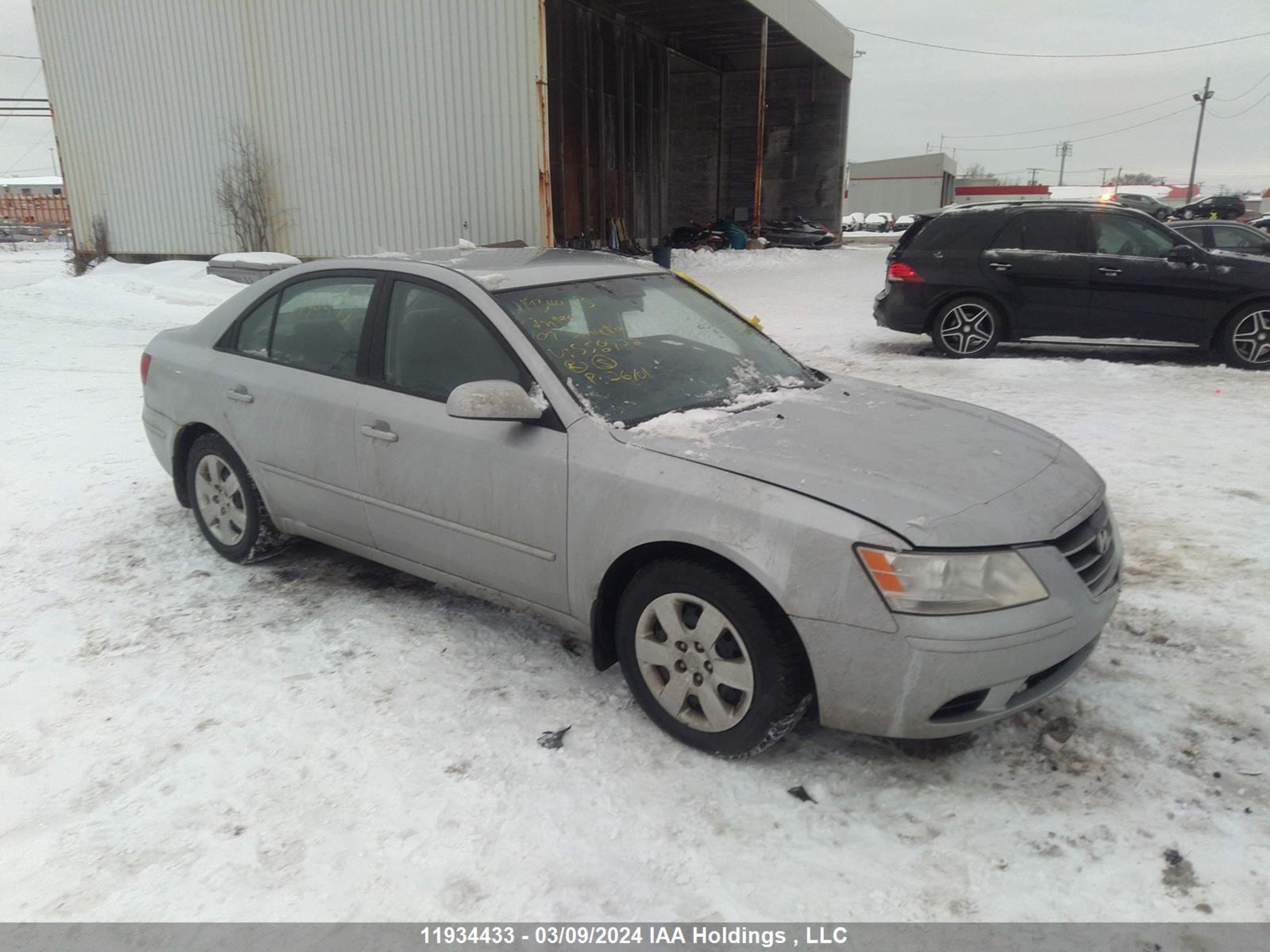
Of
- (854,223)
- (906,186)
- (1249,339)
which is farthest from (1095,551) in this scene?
(906,186)

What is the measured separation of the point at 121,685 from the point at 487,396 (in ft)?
5.85

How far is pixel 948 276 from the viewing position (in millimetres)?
9461

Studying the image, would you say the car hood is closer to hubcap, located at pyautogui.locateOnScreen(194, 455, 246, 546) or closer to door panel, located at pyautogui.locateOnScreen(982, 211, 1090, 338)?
hubcap, located at pyautogui.locateOnScreen(194, 455, 246, 546)

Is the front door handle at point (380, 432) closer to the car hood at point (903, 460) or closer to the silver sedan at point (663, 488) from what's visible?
the silver sedan at point (663, 488)

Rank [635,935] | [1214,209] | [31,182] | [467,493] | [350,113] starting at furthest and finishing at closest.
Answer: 1. [31,182]
2. [1214,209]
3. [350,113]
4. [467,493]
5. [635,935]

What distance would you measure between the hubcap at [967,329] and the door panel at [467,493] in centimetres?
756

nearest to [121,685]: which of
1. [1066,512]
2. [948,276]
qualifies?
[1066,512]

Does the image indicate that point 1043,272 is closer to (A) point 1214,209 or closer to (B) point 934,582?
(B) point 934,582

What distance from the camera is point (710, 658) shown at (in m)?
2.77

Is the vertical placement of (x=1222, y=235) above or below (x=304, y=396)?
above

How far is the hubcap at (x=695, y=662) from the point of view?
2.72 m

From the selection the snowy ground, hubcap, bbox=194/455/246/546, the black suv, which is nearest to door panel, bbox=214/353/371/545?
hubcap, bbox=194/455/246/546

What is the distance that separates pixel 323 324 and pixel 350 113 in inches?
530

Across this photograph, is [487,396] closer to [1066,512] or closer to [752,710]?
[752,710]
